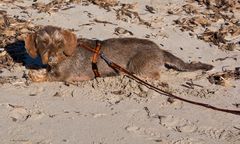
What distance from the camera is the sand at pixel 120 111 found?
21.4 ft

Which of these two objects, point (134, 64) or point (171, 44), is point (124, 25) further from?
point (134, 64)

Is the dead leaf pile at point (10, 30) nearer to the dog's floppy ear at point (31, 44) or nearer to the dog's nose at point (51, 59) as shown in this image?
the dog's floppy ear at point (31, 44)

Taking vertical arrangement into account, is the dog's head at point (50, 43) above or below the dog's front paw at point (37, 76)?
above

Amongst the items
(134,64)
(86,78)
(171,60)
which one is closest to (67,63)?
(86,78)

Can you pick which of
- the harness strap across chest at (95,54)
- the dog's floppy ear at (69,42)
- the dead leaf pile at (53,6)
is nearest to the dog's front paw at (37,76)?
the dog's floppy ear at (69,42)

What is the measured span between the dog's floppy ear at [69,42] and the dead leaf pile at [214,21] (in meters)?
2.70

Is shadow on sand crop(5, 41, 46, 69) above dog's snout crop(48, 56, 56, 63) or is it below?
below

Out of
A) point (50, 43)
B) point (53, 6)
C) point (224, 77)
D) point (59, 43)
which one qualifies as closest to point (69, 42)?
point (59, 43)

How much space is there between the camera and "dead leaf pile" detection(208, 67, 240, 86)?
8.11m

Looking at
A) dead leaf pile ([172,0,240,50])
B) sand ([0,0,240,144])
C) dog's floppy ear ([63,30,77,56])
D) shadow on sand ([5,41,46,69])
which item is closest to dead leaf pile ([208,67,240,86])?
sand ([0,0,240,144])

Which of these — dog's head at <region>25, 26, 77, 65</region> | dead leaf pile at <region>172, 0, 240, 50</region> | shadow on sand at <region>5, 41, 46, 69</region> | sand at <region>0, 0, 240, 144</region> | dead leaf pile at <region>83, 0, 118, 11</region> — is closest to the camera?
sand at <region>0, 0, 240, 144</region>

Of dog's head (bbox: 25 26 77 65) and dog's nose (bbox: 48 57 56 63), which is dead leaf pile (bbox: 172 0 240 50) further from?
dog's nose (bbox: 48 57 56 63)

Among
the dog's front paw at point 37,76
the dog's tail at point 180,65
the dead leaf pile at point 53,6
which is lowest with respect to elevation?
the dead leaf pile at point 53,6

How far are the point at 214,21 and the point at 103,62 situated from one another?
10.1 feet
